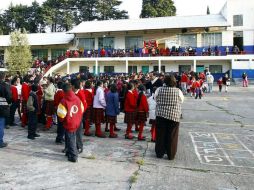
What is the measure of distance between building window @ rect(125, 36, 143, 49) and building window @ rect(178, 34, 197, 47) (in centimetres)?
437

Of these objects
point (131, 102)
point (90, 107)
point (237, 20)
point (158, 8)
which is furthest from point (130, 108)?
point (158, 8)

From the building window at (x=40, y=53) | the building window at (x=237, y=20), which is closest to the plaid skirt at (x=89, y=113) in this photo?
the building window at (x=237, y=20)

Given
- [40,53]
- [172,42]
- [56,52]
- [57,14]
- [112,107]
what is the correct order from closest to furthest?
1. [112,107]
2. [172,42]
3. [56,52]
4. [40,53]
5. [57,14]

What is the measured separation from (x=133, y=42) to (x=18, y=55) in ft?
40.7

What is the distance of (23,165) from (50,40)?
121 ft

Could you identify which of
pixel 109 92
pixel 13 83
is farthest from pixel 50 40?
pixel 109 92

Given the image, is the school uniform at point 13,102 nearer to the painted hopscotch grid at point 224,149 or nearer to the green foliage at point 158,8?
the painted hopscotch grid at point 224,149

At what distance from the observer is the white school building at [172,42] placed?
34.1 m

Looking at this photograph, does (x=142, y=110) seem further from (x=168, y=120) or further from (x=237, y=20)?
(x=237, y=20)

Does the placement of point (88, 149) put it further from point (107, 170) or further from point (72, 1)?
point (72, 1)

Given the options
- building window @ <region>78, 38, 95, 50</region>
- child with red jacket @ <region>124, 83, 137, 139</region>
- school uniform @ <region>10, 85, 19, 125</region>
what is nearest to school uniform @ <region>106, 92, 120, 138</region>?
child with red jacket @ <region>124, 83, 137, 139</region>

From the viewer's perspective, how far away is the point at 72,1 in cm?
6219

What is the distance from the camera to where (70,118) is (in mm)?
7074

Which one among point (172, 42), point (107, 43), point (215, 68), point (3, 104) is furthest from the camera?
point (107, 43)
